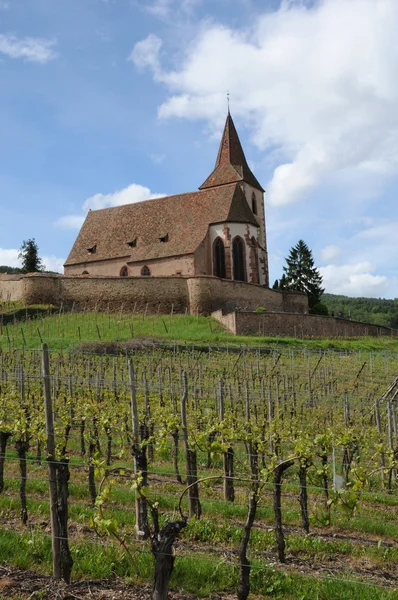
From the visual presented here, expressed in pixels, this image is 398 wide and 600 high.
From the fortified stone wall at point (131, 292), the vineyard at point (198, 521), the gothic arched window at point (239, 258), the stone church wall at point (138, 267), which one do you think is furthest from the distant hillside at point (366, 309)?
the vineyard at point (198, 521)

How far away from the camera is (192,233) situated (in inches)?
1687

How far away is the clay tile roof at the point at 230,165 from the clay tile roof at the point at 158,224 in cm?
228

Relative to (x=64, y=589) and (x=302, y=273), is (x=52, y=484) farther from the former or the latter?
(x=302, y=273)

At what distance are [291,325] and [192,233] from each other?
1073 centimetres

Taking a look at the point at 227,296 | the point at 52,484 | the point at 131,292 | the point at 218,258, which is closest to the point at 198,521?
the point at 52,484

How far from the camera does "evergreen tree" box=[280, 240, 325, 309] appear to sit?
53.5 metres

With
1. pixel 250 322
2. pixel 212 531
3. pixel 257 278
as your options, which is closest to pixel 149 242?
pixel 257 278

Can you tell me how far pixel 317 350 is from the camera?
30703 millimetres

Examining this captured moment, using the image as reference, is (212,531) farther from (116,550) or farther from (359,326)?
(359,326)

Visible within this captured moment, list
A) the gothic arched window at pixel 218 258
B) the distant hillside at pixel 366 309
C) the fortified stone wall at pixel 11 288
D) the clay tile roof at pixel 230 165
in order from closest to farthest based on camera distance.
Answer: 1. the fortified stone wall at pixel 11 288
2. the gothic arched window at pixel 218 258
3. the clay tile roof at pixel 230 165
4. the distant hillside at pixel 366 309

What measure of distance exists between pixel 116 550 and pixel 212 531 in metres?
1.70

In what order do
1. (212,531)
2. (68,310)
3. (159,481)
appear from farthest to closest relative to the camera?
(68,310) → (159,481) → (212,531)

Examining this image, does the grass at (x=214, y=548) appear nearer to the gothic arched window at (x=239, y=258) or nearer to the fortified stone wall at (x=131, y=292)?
the fortified stone wall at (x=131, y=292)

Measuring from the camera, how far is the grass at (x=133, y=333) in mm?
29719
